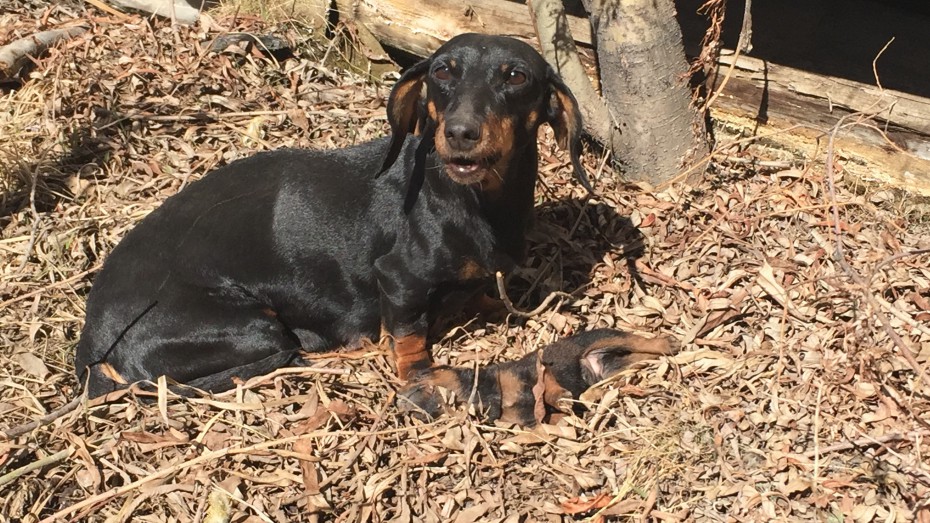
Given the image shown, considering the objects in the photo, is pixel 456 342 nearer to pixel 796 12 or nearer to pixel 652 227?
pixel 652 227

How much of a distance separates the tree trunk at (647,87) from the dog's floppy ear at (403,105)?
1613 millimetres

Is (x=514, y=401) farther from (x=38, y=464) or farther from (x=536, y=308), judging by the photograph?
(x=38, y=464)

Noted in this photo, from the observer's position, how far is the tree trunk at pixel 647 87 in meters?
5.55

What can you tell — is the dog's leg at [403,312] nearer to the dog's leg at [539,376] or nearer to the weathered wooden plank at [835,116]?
the dog's leg at [539,376]

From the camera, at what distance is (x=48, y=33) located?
287 inches

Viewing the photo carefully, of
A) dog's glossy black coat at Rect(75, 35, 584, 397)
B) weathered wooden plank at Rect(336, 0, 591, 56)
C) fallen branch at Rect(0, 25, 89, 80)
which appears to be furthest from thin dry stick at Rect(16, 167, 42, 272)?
weathered wooden plank at Rect(336, 0, 591, 56)

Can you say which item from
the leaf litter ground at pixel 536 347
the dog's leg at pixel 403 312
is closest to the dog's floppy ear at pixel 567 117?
the dog's leg at pixel 403 312

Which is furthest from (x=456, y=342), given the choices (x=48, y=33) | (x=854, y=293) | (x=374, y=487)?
(x=48, y=33)

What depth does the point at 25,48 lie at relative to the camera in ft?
23.2

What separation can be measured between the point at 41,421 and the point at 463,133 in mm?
2738

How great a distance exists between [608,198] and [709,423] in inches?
79.9

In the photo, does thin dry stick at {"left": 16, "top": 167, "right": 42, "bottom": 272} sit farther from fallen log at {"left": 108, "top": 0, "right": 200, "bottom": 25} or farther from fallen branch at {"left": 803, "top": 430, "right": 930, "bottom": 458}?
fallen branch at {"left": 803, "top": 430, "right": 930, "bottom": 458}

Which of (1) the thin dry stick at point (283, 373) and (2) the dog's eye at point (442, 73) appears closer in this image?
(2) the dog's eye at point (442, 73)

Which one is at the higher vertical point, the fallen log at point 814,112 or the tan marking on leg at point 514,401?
the fallen log at point 814,112
